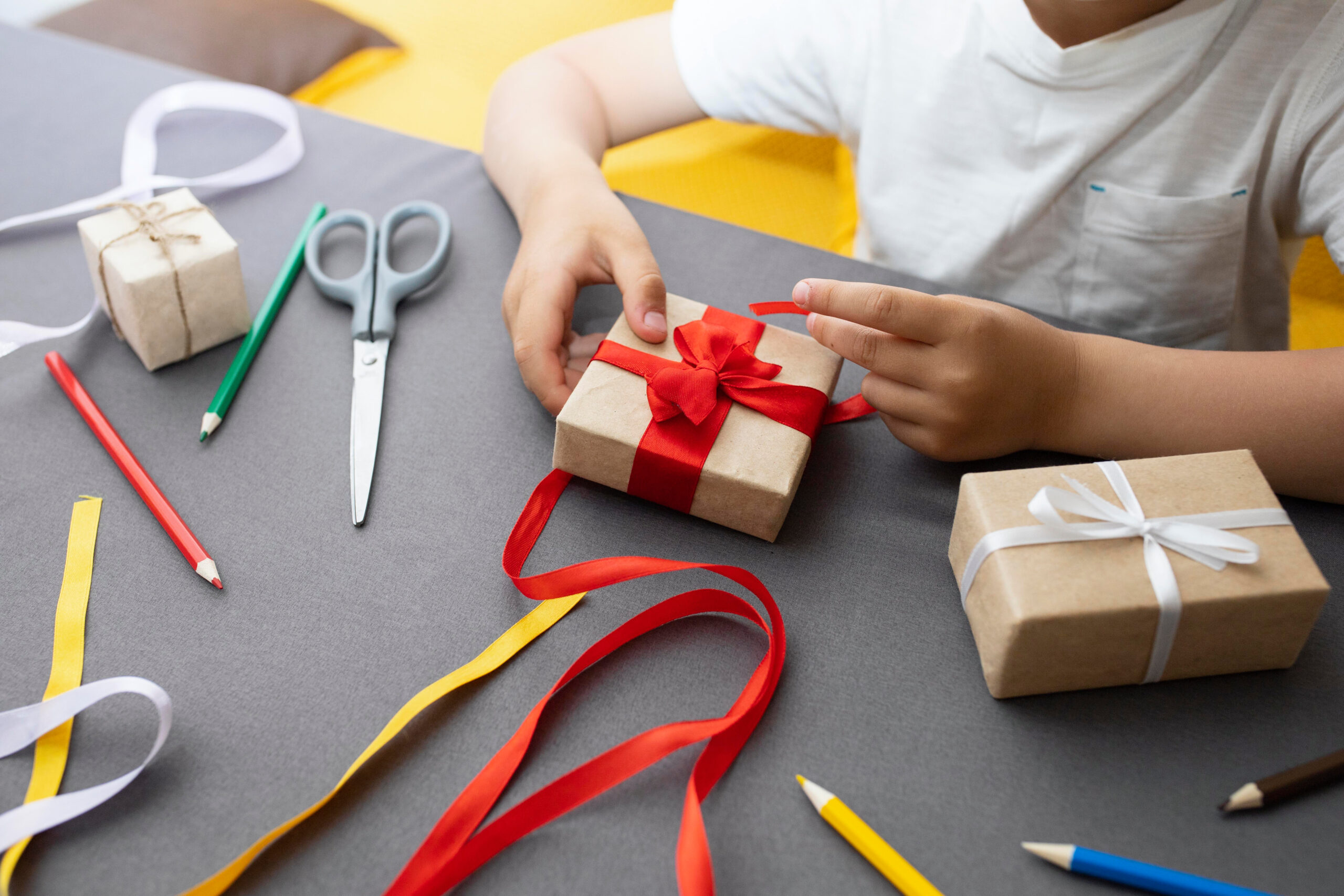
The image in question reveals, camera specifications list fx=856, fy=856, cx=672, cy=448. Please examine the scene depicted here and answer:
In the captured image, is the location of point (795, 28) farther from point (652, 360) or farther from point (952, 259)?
point (652, 360)

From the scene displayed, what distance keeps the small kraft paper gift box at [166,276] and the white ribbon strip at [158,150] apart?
0.20 feet

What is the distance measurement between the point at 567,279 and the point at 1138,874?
51 centimetres

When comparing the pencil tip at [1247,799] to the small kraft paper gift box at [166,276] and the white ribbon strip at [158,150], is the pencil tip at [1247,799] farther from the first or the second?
the white ribbon strip at [158,150]

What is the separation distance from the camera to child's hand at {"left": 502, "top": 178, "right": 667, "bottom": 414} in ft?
1.98

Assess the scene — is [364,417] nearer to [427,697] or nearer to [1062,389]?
[427,697]

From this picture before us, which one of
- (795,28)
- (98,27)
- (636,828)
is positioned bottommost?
(636,828)

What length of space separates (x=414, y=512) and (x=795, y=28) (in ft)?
2.00

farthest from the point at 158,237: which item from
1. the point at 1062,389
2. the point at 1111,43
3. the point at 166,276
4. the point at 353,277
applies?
the point at 1111,43

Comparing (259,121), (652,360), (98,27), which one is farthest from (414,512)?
(98,27)

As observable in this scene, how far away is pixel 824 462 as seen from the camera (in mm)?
611

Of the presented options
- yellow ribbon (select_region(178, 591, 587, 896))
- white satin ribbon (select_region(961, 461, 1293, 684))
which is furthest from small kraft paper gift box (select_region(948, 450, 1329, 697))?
yellow ribbon (select_region(178, 591, 587, 896))

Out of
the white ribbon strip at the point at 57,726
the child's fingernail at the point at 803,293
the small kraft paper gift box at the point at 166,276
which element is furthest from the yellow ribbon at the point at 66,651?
the child's fingernail at the point at 803,293

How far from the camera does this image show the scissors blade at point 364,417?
563 mm

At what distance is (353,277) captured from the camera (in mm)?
711
